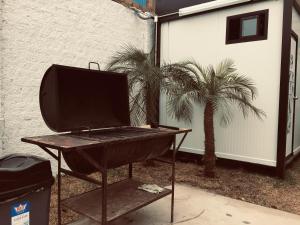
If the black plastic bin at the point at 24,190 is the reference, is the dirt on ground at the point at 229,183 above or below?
below

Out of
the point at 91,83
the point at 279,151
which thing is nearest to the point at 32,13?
the point at 91,83

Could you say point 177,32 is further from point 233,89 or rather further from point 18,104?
point 18,104

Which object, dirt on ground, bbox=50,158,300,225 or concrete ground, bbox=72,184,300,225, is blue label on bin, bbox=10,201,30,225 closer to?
concrete ground, bbox=72,184,300,225

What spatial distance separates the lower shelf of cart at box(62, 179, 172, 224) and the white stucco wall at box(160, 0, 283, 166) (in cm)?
269

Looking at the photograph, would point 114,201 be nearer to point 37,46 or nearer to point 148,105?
point 148,105

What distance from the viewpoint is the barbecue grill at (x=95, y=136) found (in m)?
2.29

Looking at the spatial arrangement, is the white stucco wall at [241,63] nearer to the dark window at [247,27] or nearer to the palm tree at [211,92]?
the dark window at [247,27]

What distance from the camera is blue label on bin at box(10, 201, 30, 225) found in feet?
6.16

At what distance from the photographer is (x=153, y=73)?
4809 mm

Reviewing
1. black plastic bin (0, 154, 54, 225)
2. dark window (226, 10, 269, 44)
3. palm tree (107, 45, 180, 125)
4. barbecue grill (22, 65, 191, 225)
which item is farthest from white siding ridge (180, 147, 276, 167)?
black plastic bin (0, 154, 54, 225)

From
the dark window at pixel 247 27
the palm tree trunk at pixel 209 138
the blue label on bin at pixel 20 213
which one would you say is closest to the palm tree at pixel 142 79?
the palm tree trunk at pixel 209 138

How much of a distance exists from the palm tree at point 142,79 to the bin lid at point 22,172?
288cm

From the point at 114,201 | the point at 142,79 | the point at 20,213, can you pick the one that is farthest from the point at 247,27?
the point at 20,213

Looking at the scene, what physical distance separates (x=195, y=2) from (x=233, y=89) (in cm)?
228
